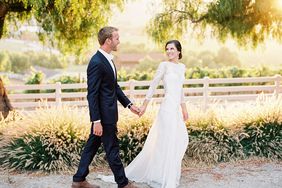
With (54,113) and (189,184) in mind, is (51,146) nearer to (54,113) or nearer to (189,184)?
(54,113)

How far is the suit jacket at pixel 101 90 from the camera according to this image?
475 cm

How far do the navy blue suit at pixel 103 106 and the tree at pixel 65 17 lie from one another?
9.48ft

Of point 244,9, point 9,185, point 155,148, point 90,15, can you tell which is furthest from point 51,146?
point 244,9

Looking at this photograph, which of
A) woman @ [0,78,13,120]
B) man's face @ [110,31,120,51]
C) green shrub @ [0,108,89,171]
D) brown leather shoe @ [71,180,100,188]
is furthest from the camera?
woman @ [0,78,13,120]

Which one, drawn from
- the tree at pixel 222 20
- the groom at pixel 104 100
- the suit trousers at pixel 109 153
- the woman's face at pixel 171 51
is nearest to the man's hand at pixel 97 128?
the groom at pixel 104 100

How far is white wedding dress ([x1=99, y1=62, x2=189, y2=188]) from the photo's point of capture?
5504 mm

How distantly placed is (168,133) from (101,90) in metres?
1.10

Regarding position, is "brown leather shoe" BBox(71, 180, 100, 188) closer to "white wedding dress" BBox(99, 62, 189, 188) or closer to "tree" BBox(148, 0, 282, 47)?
"white wedding dress" BBox(99, 62, 189, 188)

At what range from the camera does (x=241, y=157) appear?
22.9 feet

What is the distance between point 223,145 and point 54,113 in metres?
2.54

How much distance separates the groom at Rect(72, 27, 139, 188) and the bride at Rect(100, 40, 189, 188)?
510mm

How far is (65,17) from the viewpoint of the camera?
8.43 m

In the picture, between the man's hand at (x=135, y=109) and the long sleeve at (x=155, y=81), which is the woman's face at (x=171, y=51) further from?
the man's hand at (x=135, y=109)

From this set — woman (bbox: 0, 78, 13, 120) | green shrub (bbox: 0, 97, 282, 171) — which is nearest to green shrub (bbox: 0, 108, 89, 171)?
green shrub (bbox: 0, 97, 282, 171)
